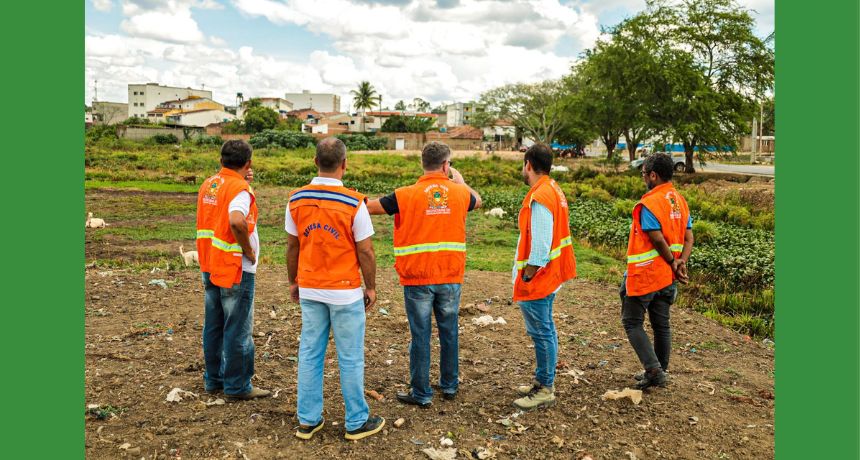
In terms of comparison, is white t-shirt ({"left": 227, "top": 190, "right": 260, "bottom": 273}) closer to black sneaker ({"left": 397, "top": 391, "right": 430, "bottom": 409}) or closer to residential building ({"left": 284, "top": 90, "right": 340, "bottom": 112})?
black sneaker ({"left": 397, "top": 391, "right": 430, "bottom": 409})

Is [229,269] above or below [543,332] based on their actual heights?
above

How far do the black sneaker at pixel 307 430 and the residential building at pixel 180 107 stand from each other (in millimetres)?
92931


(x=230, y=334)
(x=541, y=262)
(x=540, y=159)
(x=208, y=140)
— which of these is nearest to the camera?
(x=541, y=262)

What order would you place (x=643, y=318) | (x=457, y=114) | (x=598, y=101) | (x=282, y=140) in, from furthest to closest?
(x=457, y=114) < (x=282, y=140) < (x=598, y=101) < (x=643, y=318)

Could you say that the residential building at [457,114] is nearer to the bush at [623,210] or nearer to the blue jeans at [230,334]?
the bush at [623,210]

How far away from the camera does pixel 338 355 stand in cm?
427

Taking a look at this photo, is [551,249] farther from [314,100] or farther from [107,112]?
[314,100]

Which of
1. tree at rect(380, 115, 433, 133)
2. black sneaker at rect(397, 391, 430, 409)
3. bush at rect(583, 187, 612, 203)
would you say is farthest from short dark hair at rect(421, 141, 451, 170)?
tree at rect(380, 115, 433, 133)

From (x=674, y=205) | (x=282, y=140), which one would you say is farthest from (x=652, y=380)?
(x=282, y=140)

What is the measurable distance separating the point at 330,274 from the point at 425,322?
3.33ft

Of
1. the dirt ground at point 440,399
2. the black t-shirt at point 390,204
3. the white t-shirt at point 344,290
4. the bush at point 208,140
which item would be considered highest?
the bush at point 208,140

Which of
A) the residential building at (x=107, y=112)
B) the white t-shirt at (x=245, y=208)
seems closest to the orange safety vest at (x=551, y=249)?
the white t-shirt at (x=245, y=208)

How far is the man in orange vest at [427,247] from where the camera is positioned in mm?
4766

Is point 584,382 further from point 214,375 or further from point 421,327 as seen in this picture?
point 214,375
